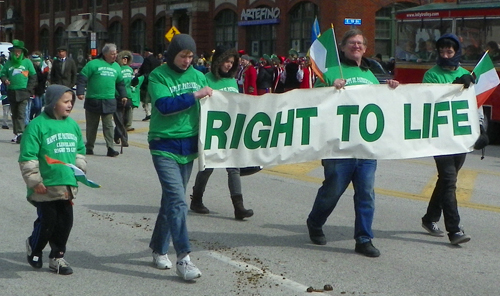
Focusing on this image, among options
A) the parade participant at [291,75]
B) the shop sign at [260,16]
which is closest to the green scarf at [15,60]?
the parade participant at [291,75]

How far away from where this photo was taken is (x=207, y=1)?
46.6m

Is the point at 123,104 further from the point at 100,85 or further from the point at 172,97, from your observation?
the point at 172,97

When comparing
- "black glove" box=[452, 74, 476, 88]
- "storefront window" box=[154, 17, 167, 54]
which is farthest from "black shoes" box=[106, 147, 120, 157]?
"storefront window" box=[154, 17, 167, 54]

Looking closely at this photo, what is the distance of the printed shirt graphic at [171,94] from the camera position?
6.24 m

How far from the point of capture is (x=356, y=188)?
7.10m

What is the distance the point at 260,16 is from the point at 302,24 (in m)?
3.52

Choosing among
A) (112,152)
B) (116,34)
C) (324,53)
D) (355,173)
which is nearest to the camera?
(324,53)

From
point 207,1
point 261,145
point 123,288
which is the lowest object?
point 123,288

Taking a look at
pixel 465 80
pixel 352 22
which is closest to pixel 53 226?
pixel 465 80

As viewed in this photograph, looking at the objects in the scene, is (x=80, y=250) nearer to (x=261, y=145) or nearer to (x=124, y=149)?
(x=261, y=145)

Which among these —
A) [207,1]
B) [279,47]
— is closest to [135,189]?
[279,47]

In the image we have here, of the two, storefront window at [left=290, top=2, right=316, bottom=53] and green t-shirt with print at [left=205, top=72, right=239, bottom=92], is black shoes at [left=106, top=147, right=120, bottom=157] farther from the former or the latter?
storefront window at [left=290, top=2, right=316, bottom=53]

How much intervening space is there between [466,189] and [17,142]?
8.88m

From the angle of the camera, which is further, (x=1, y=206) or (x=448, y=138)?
(x=1, y=206)
